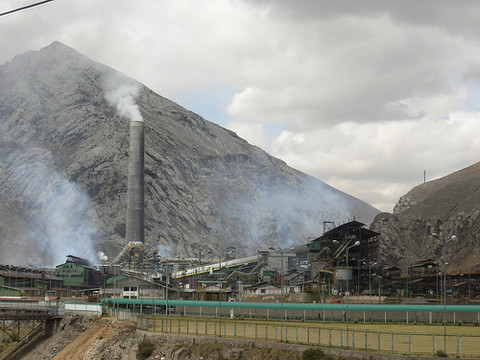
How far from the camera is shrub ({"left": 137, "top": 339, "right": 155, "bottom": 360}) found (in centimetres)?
5325

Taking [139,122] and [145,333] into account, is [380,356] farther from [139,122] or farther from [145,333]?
[139,122]

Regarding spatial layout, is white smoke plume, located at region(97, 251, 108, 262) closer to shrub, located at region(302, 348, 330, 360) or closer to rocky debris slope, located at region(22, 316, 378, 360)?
rocky debris slope, located at region(22, 316, 378, 360)

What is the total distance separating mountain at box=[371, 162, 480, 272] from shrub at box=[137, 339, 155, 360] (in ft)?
324

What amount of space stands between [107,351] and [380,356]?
32522 millimetres

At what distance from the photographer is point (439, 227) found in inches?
6634

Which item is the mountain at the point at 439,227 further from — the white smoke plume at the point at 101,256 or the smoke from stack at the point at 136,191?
the white smoke plume at the point at 101,256

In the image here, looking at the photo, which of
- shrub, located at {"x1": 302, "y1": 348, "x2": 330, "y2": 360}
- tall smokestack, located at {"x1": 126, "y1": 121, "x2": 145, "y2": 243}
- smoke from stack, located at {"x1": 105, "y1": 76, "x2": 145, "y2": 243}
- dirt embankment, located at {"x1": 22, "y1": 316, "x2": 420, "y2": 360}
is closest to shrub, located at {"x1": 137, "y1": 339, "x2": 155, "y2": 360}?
dirt embankment, located at {"x1": 22, "y1": 316, "x2": 420, "y2": 360}

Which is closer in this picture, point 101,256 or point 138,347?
point 138,347

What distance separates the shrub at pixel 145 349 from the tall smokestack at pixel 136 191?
113 metres

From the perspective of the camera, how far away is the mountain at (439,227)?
485 ft

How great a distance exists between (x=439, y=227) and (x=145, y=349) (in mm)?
129586

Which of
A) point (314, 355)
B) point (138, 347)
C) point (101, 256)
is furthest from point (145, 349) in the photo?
point (101, 256)

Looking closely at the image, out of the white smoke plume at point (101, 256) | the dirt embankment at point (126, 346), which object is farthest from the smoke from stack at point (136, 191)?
the dirt embankment at point (126, 346)

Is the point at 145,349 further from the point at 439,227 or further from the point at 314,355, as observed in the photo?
the point at 439,227
